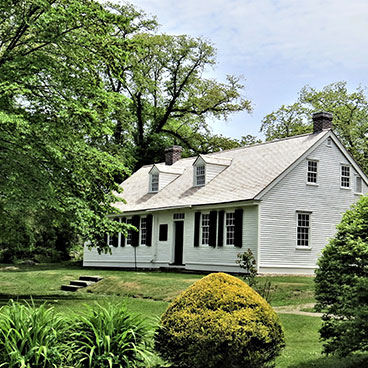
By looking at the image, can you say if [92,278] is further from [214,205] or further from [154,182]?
[154,182]

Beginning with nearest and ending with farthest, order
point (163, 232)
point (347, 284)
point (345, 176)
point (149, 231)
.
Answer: point (347, 284) < point (345, 176) < point (163, 232) < point (149, 231)

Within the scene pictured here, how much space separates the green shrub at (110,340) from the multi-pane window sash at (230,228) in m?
18.1

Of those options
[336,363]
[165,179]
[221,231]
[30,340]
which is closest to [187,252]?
[221,231]

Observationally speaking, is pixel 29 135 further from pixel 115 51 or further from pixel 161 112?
pixel 161 112

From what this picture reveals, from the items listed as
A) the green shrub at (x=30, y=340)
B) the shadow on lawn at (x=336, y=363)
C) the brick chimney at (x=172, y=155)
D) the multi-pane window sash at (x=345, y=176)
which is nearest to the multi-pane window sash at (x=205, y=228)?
the multi-pane window sash at (x=345, y=176)

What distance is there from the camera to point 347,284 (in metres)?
8.22

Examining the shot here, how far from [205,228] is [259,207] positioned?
3.97 meters

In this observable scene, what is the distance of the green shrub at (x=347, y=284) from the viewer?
7.81 metres

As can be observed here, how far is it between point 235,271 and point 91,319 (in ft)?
59.0

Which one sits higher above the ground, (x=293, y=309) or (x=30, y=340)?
(x=30, y=340)

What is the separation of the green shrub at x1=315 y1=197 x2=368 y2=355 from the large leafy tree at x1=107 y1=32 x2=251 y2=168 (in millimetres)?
36115

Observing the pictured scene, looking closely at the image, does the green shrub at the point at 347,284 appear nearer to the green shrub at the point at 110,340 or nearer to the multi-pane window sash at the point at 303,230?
the green shrub at the point at 110,340

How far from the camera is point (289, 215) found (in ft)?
84.4

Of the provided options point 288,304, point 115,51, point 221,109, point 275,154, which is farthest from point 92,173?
point 221,109
